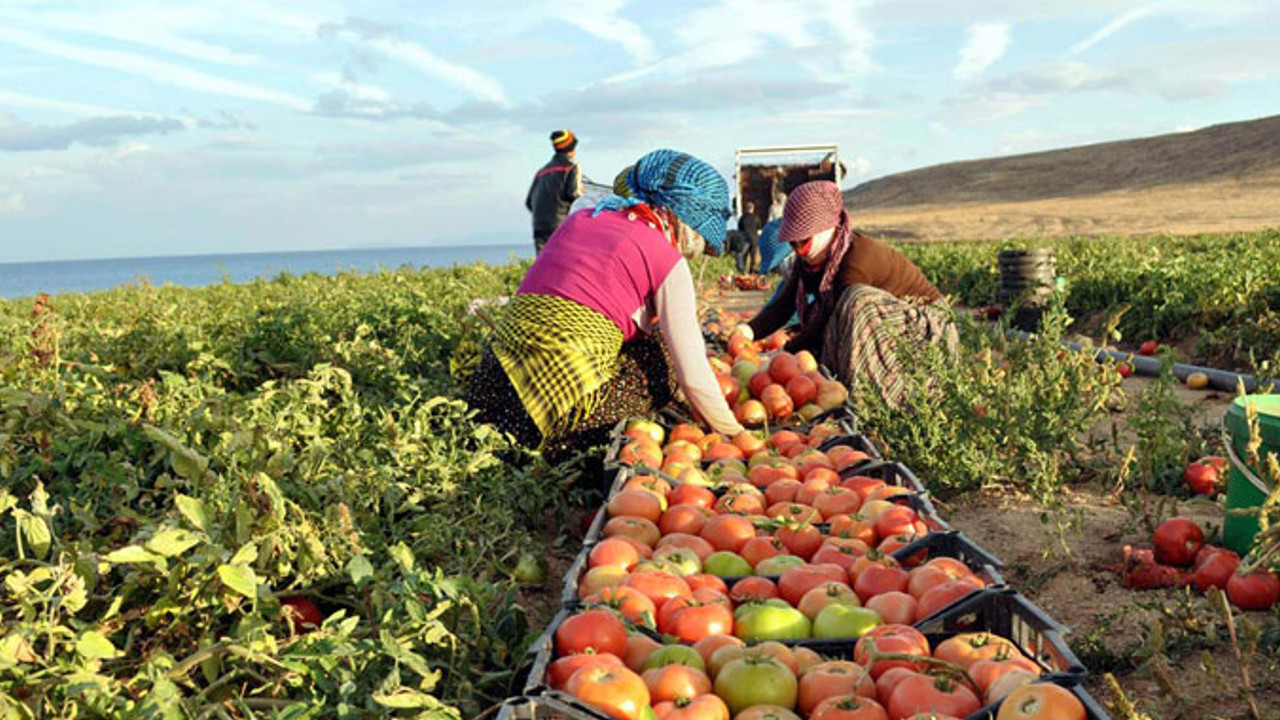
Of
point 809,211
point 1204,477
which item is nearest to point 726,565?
point 1204,477

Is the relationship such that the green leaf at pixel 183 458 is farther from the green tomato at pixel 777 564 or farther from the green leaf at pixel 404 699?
the green tomato at pixel 777 564

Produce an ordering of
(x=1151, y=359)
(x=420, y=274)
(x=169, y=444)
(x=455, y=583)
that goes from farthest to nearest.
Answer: (x=420, y=274), (x=1151, y=359), (x=169, y=444), (x=455, y=583)

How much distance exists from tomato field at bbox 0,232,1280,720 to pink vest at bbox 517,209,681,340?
679 mm

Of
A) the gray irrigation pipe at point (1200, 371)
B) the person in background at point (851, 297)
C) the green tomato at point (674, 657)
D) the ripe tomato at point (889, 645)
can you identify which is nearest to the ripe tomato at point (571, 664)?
the green tomato at point (674, 657)

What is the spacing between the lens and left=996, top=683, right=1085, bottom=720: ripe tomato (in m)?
1.86

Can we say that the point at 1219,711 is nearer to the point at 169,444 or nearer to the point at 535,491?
the point at 535,491

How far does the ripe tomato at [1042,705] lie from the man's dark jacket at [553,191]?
9.16 m

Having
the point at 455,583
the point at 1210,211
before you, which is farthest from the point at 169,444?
the point at 1210,211

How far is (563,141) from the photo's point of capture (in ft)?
35.1

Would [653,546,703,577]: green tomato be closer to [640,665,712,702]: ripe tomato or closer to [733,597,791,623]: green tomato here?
[733,597,791,623]: green tomato

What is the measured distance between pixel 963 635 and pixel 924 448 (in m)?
2.20

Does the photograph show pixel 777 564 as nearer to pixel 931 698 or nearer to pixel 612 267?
pixel 931 698

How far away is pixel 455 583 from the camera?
2549 mm

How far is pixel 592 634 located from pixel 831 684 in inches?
20.6
